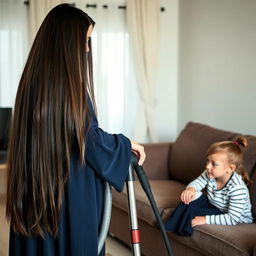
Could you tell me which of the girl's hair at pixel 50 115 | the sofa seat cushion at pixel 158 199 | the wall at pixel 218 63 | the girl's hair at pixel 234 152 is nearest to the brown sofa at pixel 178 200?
the sofa seat cushion at pixel 158 199

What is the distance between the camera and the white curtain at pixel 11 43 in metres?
4.31

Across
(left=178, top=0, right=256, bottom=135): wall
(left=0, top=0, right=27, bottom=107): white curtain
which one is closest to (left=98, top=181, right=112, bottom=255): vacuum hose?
(left=178, top=0, right=256, bottom=135): wall

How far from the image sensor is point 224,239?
2.27m

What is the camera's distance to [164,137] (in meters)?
5.04

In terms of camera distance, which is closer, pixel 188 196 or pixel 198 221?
pixel 198 221

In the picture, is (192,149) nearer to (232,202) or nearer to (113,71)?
(232,202)

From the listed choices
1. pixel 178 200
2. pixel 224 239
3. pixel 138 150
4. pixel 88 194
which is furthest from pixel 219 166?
pixel 88 194

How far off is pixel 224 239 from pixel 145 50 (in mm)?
2723

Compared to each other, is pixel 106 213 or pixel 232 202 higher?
pixel 106 213

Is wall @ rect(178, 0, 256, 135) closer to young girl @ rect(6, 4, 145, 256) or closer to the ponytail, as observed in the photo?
the ponytail

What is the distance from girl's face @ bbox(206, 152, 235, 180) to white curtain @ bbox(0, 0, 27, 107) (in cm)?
250

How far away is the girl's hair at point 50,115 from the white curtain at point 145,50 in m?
3.03

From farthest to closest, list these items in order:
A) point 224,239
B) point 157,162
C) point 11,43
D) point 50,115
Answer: point 11,43
point 157,162
point 224,239
point 50,115

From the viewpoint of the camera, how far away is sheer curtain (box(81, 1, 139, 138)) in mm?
4594
